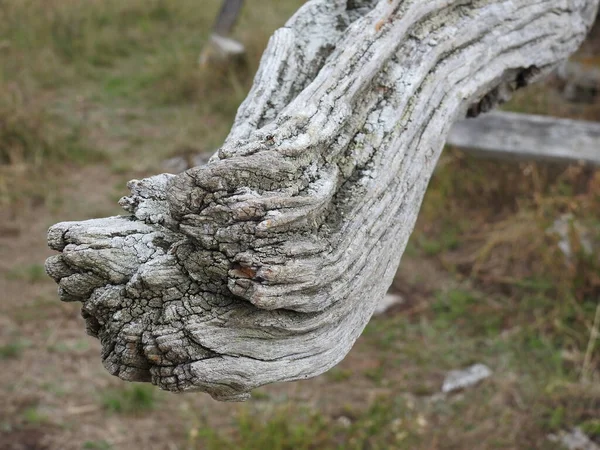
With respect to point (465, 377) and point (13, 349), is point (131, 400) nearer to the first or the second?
point (13, 349)

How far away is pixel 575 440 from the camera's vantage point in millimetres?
3486

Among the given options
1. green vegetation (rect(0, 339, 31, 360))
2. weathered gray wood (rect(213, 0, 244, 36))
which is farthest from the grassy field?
weathered gray wood (rect(213, 0, 244, 36))

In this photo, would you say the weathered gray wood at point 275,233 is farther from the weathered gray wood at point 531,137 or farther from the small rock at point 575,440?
the weathered gray wood at point 531,137

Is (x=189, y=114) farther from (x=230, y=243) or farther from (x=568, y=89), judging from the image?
(x=230, y=243)

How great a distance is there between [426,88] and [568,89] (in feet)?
13.3

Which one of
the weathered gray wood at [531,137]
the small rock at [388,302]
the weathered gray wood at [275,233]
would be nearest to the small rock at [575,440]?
the small rock at [388,302]

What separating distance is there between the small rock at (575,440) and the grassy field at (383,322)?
0.05 metres

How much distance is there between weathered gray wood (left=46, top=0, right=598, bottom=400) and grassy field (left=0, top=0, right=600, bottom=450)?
214 centimetres

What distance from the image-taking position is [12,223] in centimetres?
530

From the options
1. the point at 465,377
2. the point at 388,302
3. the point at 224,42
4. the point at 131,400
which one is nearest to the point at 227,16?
the point at 224,42

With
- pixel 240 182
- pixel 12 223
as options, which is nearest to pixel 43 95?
pixel 12 223

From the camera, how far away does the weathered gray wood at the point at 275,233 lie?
1124 millimetres

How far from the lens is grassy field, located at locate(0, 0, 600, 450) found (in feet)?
11.6

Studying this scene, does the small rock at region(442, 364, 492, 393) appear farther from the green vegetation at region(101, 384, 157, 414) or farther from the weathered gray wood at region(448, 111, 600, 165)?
the green vegetation at region(101, 384, 157, 414)
